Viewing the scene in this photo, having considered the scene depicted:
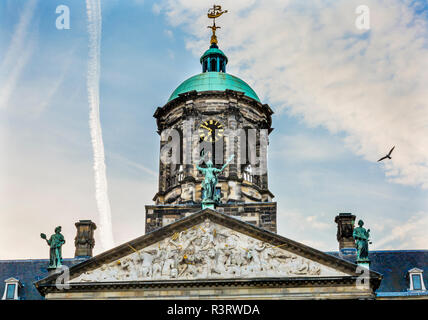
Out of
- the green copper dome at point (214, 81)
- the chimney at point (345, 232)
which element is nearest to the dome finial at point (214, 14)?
the green copper dome at point (214, 81)

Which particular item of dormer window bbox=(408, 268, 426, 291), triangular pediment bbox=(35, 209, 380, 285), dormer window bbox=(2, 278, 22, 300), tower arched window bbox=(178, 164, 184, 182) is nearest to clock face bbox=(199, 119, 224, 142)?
tower arched window bbox=(178, 164, 184, 182)

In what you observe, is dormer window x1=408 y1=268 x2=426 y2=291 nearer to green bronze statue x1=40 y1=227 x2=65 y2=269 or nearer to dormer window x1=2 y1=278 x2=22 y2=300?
green bronze statue x1=40 y1=227 x2=65 y2=269

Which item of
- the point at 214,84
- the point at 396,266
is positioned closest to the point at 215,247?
the point at 396,266

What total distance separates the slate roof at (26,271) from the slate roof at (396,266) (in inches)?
424

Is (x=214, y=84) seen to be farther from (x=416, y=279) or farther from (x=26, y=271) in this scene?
(x=416, y=279)

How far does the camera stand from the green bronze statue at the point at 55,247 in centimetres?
2127

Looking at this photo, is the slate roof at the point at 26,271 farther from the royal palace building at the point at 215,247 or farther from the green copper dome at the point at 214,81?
the green copper dome at the point at 214,81

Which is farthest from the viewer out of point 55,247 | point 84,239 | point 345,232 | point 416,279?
point 84,239

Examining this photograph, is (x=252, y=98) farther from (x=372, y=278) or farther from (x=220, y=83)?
(x=372, y=278)

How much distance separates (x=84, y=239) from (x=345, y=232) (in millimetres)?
9933

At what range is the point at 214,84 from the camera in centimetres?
2817

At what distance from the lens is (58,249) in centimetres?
2148

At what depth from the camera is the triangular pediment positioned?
20703 mm
